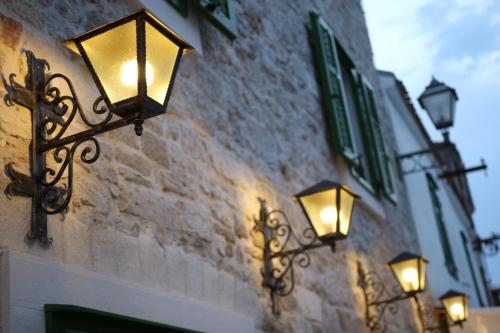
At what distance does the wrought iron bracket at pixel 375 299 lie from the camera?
20.0 feet

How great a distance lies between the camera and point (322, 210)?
4473 mm

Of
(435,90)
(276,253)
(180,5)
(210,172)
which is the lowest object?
(276,253)

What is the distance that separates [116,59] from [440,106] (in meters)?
5.82

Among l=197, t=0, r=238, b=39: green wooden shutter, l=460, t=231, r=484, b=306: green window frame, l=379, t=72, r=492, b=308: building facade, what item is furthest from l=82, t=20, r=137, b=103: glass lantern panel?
l=460, t=231, r=484, b=306: green window frame

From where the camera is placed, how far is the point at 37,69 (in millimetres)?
3020

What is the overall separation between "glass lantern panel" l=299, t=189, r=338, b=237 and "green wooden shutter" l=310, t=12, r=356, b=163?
188 cm

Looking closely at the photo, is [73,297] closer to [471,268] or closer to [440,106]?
[440,106]

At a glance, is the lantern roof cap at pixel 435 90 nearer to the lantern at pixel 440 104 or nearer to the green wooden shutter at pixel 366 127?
the lantern at pixel 440 104

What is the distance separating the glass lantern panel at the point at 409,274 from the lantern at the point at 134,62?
380cm

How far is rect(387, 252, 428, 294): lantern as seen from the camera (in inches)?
242

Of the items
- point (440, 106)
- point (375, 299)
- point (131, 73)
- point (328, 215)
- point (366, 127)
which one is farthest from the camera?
point (440, 106)

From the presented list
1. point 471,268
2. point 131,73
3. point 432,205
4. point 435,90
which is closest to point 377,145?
point 435,90

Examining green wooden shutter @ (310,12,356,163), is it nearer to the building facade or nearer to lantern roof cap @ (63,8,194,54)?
Answer: the building facade

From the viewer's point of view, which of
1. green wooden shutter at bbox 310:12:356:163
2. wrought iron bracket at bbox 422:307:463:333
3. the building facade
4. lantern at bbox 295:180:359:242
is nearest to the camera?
lantern at bbox 295:180:359:242
